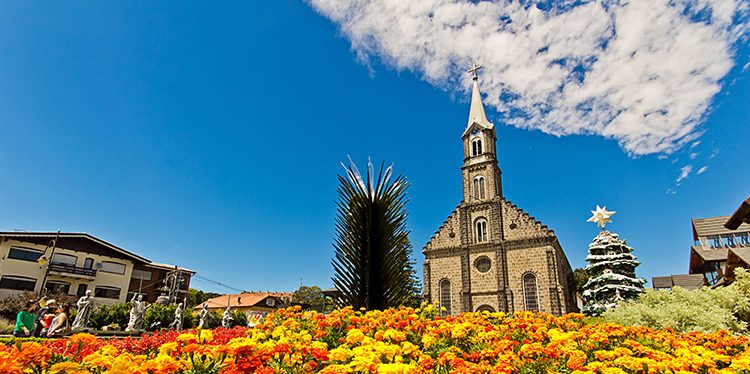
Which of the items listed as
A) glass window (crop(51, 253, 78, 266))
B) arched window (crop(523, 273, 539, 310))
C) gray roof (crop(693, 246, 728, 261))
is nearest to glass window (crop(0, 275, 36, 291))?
glass window (crop(51, 253, 78, 266))

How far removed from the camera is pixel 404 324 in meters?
3.60

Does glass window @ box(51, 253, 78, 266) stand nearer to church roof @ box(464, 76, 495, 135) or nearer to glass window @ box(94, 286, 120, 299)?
glass window @ box(94, 286, 120, 299)

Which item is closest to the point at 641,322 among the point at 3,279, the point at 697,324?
the point at 697,324

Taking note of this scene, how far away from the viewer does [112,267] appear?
33.8 meters

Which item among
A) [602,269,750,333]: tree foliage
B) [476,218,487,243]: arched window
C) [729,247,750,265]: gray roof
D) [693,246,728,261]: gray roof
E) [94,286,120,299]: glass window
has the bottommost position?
[602,269,750,333]: tree foliage

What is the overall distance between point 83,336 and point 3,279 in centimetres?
3495

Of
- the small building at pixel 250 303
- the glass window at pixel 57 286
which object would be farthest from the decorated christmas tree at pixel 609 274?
the glass window at pixel 57 286

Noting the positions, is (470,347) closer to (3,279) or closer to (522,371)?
(522,371)

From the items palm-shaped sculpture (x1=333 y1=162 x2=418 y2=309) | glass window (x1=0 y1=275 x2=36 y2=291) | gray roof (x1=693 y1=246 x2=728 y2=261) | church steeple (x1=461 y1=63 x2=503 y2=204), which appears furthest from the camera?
church steeple (x1=461 y1=63 x2=503 y2=204)

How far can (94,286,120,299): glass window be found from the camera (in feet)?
106

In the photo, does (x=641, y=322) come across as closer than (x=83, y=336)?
No

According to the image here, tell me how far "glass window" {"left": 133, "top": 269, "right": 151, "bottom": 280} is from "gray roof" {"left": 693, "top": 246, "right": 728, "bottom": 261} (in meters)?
49.5

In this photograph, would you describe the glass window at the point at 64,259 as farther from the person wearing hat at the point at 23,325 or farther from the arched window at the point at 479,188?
the arched window at the point at 479,188

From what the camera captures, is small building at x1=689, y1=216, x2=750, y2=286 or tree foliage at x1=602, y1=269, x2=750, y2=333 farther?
small building at x1=689, y1=216, x2=750, y2=286
